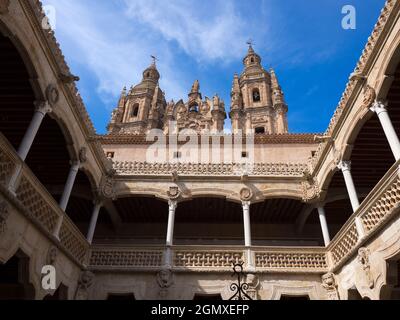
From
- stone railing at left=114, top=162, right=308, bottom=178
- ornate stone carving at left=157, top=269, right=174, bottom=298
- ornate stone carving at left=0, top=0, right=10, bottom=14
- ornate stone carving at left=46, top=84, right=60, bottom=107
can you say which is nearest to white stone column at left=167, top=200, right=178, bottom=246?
ornate stone carving at left=157, top=269, right=174, bottom=298

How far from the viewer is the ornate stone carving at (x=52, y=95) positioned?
8039 mm

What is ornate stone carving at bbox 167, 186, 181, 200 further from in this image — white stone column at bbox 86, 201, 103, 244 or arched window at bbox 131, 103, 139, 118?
arched window at bbox 131, 103, 139, 118

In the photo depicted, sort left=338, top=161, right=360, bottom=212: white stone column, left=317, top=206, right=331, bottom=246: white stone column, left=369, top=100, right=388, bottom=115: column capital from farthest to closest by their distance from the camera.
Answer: left=317, top=206, right=331, bottom=246: white stone column < left=338, top=161, right=360, bottom=212: white stone column < left=369, top=100, right=388, bottom=115: column capital

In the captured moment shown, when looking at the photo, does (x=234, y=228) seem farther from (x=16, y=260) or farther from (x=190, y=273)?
(x=16, y=260)

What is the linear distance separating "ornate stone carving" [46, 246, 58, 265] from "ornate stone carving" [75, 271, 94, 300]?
213 cm

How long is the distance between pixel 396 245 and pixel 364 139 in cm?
376

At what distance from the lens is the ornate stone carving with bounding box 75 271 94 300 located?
1002 centimetres

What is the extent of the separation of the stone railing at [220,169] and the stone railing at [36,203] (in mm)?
3756

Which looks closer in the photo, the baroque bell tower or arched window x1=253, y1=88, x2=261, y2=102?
the baroque bell tower

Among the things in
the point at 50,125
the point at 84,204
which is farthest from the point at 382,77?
the point at 84,204

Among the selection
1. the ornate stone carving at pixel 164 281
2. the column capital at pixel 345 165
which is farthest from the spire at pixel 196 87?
the ornate stone carving at pixel 164 281

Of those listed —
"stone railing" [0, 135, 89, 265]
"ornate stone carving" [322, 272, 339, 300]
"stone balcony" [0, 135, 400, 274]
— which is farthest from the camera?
"ornate stone carving" [322, 272, 339, 300]

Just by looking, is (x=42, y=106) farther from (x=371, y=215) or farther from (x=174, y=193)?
(x=371, y=215)

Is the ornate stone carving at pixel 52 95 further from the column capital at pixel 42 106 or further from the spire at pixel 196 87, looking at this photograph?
the spire at pixel 196 87
